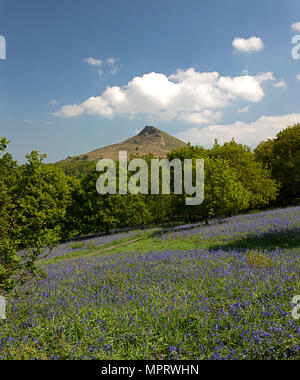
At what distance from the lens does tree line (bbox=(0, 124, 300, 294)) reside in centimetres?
493

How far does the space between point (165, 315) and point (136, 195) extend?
27.0 m

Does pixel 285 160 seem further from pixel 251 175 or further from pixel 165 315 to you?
pixel 165 315

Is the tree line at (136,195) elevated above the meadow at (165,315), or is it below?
above

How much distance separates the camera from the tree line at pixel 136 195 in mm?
4930

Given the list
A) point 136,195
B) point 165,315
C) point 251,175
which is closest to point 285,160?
point 251,175

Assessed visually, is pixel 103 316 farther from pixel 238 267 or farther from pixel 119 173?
pixel 119 173

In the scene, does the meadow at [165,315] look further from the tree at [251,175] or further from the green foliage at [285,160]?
the green foliage at [285,160]

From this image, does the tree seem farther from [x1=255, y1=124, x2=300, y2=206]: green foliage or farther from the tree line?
[x1=255, y1=124, x2=300, y2=206]: green foliage

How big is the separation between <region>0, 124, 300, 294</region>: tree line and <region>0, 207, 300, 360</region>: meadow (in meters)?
1.33

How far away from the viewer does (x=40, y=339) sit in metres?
4.54

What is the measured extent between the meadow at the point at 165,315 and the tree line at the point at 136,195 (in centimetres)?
133

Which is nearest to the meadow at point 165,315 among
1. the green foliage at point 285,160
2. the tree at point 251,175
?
the tree at point 251,175

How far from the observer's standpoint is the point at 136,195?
104 ft
